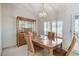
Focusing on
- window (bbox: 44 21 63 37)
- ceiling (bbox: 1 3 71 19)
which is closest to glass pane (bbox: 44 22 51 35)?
window (bbox: 44 21 63 37)

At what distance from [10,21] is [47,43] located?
636 mm

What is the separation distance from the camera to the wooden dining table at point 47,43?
4.77 feet

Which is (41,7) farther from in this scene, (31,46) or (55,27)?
(31,46)

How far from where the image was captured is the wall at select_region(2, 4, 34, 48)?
1.45m

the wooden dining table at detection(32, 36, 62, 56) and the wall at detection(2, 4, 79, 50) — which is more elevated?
the wall at detection(2, 4, 79, 50)

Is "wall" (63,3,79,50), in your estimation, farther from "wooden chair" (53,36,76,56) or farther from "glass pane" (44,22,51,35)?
"glass pane" (44,22,51,35)

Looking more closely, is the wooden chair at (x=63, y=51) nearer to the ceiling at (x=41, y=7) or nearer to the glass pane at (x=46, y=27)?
the glass pane at (x=46, y=27)

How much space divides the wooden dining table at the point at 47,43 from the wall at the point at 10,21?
1.11ft

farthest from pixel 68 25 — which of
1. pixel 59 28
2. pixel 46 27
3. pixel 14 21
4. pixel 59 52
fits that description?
pixel 14 21

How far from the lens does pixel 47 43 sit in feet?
4.80

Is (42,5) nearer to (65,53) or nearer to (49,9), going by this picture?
(49,9)

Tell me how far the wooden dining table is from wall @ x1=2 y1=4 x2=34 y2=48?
0.34 m

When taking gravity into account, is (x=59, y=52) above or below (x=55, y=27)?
below

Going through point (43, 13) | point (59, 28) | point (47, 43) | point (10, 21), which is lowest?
point (47, 43)
